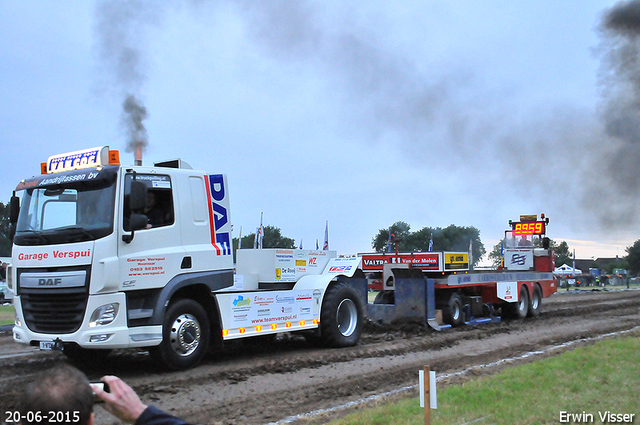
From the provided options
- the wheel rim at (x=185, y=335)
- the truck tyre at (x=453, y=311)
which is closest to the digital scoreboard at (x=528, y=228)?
the truck tyre at (x=453, y=311)

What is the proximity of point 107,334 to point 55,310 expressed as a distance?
82cm

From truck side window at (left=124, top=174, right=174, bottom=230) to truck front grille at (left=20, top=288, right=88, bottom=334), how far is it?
137 cm

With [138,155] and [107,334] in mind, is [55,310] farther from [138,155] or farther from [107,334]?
[138,155]

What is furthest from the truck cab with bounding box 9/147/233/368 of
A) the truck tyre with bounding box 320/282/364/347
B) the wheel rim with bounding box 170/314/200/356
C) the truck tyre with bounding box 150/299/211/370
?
the truck tyre with bounding box 320/282/364/347

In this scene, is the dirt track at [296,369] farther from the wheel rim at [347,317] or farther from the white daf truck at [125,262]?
the white daf truck at [125,262]

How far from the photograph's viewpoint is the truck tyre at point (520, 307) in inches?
712

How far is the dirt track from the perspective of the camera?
6.92m

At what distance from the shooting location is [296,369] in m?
9.32

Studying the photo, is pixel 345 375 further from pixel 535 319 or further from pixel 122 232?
pixel 535 319

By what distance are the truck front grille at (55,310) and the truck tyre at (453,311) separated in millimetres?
9692

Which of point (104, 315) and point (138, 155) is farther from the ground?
point (138, 155)

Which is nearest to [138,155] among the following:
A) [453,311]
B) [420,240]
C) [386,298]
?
[386,298]

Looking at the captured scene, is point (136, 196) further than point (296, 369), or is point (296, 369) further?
point (296, 369)

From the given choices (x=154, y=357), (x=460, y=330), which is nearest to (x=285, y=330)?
(x=154, y=357)
